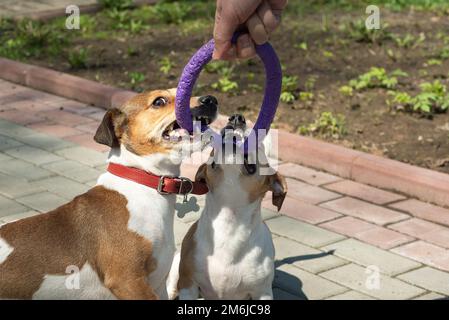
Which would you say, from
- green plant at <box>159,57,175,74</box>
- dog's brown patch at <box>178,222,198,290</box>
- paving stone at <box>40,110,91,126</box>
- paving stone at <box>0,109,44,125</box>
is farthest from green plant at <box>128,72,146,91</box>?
dog's brown patch at <box>178,222,198,290</box>

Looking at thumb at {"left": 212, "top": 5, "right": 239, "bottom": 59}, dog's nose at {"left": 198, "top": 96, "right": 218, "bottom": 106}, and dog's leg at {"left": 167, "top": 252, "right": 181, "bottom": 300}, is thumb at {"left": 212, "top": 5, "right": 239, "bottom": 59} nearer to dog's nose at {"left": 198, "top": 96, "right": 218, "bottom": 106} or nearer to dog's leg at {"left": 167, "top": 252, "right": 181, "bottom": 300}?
dog's nose at {"left": 198, "top": 96, "right": 218, "bottom": 106}

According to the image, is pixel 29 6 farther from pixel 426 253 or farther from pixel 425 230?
pixel 426 253

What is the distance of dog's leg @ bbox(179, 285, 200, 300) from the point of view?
529cm

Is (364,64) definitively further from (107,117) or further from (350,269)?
(107,117)

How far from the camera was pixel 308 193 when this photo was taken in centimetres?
744

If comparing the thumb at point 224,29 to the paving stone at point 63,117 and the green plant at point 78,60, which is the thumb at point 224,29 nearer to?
the paving stone at point 63,117

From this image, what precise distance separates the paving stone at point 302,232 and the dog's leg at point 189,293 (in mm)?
1410

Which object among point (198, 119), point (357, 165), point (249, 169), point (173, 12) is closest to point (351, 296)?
point (249, 169)

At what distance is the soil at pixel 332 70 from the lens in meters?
8.30

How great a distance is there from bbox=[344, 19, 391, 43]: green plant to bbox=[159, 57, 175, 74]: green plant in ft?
Answer: 7.47

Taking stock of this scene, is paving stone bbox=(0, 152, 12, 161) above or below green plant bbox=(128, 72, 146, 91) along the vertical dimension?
below

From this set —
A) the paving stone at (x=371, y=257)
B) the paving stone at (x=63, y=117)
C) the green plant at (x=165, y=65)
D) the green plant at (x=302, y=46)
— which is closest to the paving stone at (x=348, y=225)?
the paving stone at (x=371, y=257)

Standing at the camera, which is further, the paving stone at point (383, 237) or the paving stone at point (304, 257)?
the paving stone at point (383, 237)
